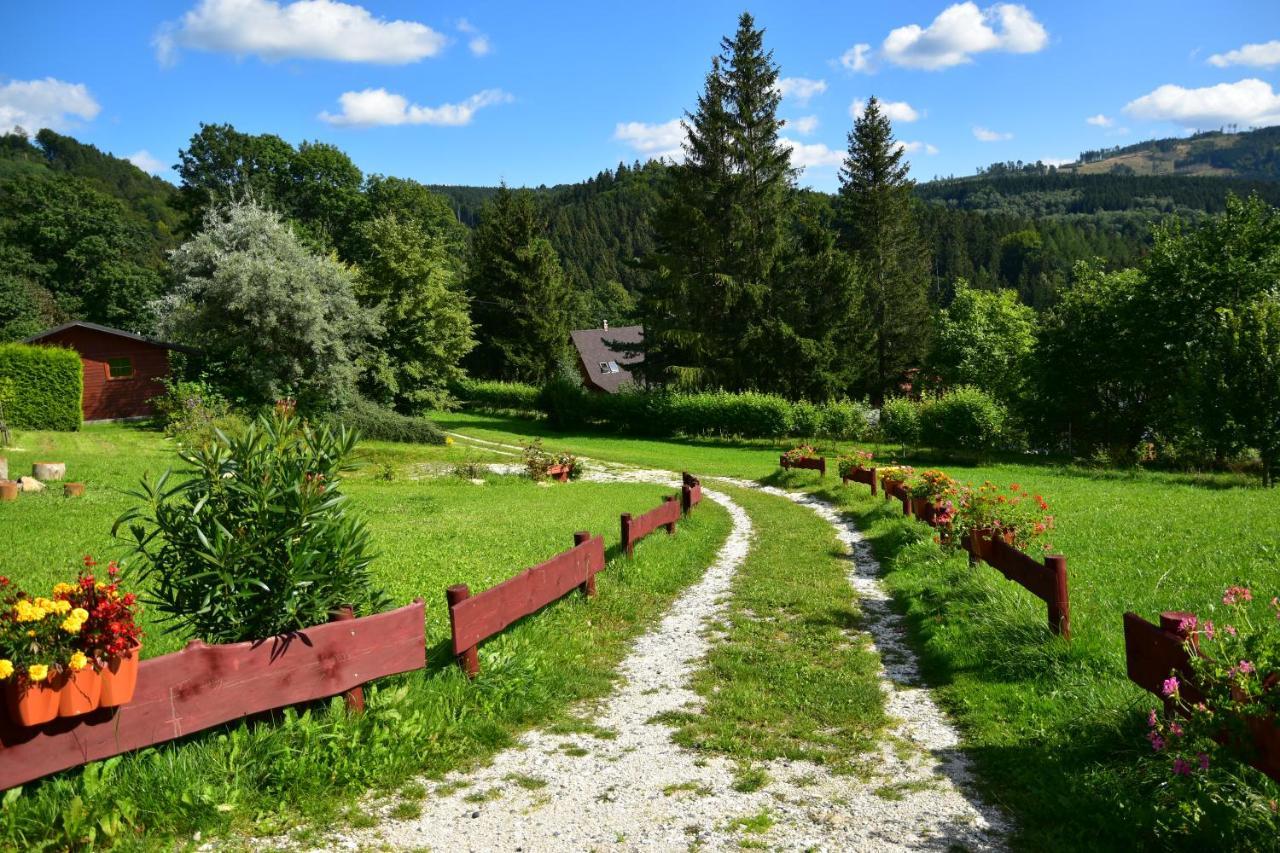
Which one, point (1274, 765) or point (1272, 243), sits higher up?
point (1272, 243)

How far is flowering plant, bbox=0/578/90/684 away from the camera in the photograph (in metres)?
3.85

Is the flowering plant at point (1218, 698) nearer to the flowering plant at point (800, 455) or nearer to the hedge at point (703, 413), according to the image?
the flowering plant at point (800, 455)

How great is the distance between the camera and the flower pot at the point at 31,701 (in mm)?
3854

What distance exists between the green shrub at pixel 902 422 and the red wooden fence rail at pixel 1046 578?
2954cm

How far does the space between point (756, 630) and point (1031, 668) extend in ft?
9.85

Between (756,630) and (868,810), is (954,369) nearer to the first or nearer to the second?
(756,630)

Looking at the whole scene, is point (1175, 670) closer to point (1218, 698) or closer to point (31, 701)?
point (1218, 698)

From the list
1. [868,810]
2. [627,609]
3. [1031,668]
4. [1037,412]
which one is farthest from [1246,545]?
[1037,412]

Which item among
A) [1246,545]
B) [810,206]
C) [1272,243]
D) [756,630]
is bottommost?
[756,630]

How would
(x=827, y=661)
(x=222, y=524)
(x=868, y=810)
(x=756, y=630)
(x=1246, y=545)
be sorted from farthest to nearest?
1. (x=1246, y=545)
2. (x=756, y=630)
3. (x=827, y=661)
4. (x=222, y=524)
5. (x=868, y=810)

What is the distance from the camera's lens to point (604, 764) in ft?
17.6

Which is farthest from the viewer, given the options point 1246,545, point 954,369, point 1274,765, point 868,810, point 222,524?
point 954,369

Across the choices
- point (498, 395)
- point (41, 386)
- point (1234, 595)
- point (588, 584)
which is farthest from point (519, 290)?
point (1234, 595)

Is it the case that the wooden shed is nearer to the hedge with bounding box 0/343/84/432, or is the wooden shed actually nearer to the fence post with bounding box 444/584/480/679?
the hedge with bounding box 0/343/84/432
